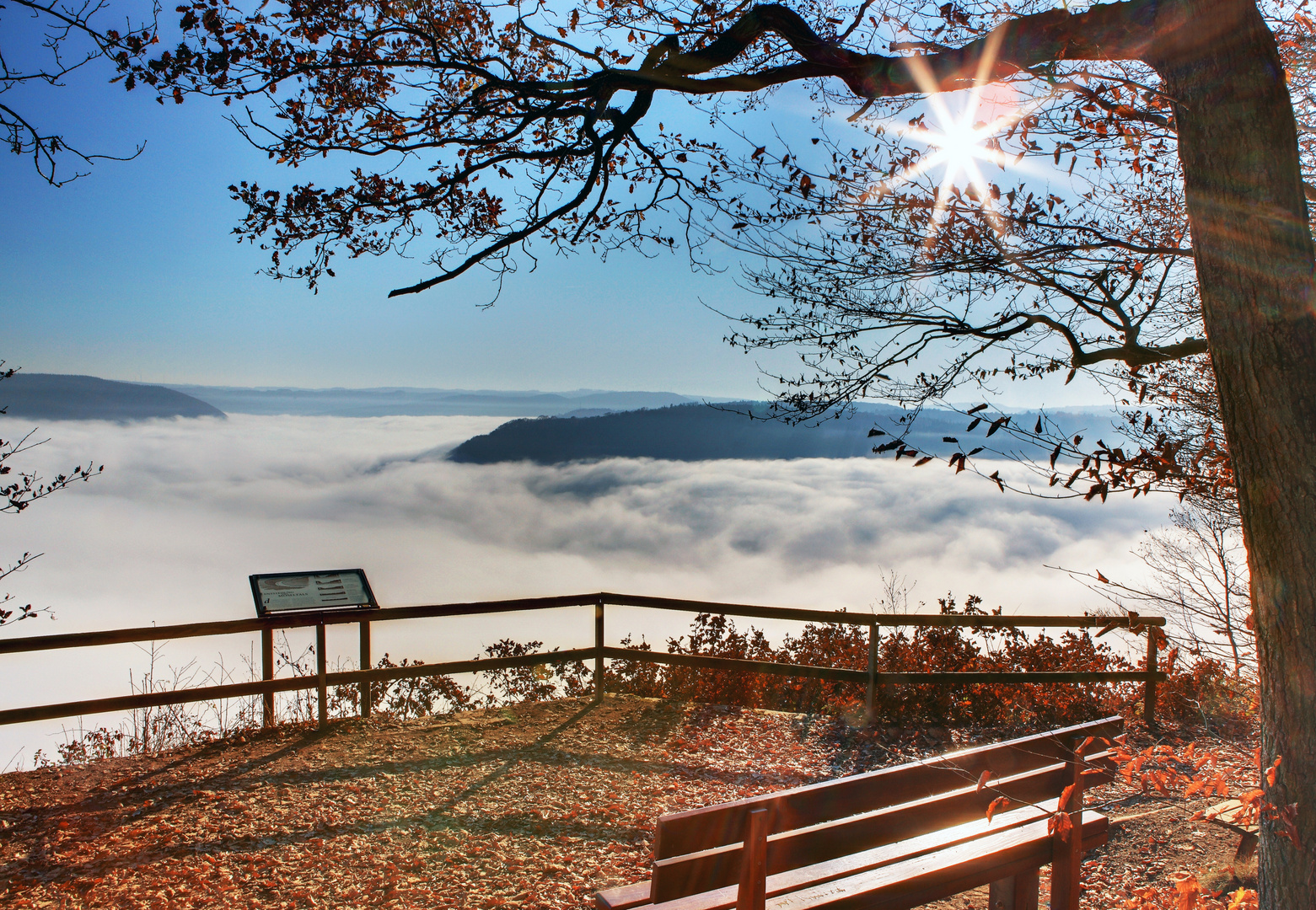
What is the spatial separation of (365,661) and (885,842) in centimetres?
597

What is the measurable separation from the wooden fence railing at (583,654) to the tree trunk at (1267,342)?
451 cm

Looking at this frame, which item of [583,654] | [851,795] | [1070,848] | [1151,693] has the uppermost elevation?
[851,795]

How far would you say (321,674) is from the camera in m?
7.48

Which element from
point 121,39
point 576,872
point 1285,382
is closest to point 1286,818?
point 1285,382

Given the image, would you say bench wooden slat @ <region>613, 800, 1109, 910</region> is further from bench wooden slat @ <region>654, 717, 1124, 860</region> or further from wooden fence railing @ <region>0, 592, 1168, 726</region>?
wooden fence railing @ <region>0, 592, 1168, 726</region>

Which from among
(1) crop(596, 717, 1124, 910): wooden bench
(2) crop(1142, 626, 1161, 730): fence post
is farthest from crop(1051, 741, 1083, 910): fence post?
(2) crop(1142, 626, 1161, 730): fence post

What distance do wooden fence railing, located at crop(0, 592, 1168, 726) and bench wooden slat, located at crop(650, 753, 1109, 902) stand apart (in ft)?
13.9

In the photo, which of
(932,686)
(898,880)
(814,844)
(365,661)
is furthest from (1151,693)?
(365,661)

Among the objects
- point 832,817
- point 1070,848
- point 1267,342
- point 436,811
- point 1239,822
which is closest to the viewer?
point 1267,342

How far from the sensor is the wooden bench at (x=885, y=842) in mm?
3043

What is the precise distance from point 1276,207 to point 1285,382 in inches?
27.3

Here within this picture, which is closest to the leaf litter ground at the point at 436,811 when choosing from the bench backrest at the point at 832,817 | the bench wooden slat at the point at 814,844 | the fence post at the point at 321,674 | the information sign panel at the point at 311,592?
the fence post at the point at 321,674

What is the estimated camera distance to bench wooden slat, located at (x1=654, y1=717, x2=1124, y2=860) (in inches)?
121

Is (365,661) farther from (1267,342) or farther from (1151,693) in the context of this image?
(1151,693)
